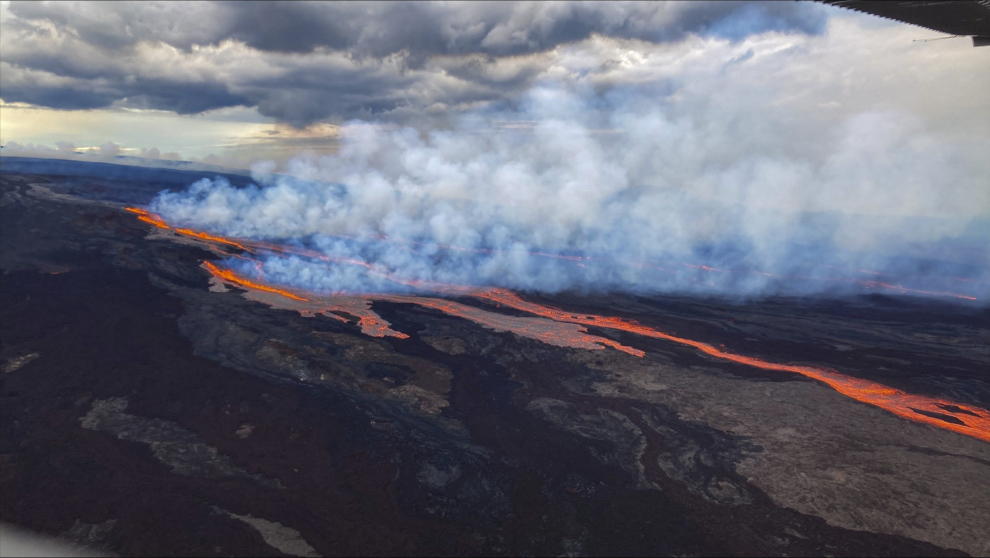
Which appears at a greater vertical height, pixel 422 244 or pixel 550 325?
pixel 422 244

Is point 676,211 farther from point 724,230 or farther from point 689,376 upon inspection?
point 689,376

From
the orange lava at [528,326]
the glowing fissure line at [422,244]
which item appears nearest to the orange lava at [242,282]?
the orange lava at [528,326]

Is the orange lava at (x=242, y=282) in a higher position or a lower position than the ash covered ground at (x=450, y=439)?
higher

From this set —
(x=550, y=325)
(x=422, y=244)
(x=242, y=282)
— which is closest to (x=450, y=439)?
(x=550, y=325)

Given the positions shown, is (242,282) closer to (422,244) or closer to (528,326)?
(528,326)

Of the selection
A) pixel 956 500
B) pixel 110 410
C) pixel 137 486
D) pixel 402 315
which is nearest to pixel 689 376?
pixel 956 500

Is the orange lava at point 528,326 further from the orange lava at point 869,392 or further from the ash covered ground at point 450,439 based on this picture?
the orange lava at point 869,392
